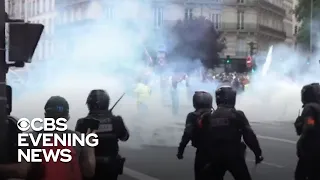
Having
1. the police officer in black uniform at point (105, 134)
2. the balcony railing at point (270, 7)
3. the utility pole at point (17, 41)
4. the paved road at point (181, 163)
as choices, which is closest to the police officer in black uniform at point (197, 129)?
the police officer in black uniform at point (105, 134)

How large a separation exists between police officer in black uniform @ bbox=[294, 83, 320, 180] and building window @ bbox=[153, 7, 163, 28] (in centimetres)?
1383

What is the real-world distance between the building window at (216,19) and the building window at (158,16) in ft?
11.9

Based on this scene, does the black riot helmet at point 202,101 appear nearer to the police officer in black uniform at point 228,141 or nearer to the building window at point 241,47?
the police officer in black uniform at point 228,141

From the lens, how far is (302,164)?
24.6ft

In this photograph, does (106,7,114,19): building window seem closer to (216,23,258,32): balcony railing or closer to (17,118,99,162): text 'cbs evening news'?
(216,23,258,32): balcony railing

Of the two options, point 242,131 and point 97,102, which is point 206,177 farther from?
point 97,102

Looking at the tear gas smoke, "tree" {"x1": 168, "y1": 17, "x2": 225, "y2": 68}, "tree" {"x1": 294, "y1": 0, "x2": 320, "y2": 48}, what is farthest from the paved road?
"tree" {"x1": 294, "y1": 0, "x2": 320, "y2": 48}

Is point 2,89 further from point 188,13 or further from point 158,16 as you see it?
point 188,13

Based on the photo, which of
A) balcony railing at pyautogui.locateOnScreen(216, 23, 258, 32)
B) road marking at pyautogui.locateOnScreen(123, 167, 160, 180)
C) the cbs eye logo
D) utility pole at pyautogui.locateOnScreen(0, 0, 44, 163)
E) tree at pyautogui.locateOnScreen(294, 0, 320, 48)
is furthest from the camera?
tree at pyautogui.locateOnScreen(294, 0, 320, 48)

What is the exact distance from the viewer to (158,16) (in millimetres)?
22281

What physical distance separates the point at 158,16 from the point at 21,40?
16.0 metres

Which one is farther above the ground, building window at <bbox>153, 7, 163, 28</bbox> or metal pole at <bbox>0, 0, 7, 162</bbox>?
building window at <bbox>153, 7, 163, 28</bbox>

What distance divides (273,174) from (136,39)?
12.0 m

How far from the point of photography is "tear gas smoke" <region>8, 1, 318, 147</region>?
20266 mm
